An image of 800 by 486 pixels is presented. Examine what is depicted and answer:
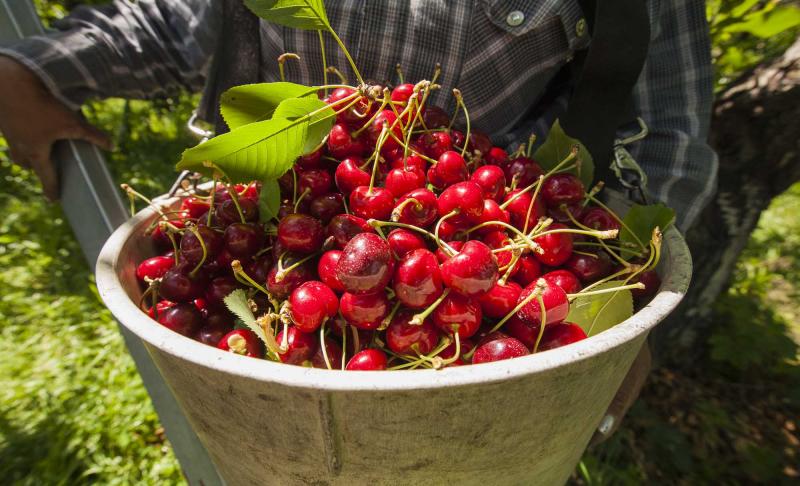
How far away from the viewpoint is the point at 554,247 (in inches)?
31.4

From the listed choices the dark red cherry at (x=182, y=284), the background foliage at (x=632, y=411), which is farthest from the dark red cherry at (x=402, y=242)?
the background foliage at (x=632, y=411)

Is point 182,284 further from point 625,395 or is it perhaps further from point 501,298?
point 625,395

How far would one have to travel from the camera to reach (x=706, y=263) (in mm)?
1945

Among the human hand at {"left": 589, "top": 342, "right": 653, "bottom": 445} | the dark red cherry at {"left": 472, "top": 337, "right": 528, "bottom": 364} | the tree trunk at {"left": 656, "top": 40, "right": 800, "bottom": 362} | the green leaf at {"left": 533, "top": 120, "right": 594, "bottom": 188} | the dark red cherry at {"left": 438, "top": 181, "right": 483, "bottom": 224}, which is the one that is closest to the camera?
the dark red cherry at {"left": 472, "top": 337, "right": 528, "bottom": 364}

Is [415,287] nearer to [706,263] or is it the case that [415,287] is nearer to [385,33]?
[385,33]

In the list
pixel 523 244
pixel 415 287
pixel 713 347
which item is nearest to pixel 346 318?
pixel 415 287

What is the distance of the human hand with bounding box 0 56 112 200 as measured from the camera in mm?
1136

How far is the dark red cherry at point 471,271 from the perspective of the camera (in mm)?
639

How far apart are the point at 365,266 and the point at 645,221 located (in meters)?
0.50

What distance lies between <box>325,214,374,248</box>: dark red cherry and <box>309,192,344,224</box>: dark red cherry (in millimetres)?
62

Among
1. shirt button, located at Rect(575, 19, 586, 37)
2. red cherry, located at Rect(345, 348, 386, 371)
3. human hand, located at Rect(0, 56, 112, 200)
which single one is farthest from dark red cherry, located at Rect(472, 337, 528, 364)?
human hand, located at Rect(0, 56, 112, 200)

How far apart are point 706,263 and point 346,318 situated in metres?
1.80

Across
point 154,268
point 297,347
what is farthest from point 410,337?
point 154,268

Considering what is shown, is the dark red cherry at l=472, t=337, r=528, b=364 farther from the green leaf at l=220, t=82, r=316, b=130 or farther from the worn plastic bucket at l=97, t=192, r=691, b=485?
the green leaf at l=220, t=82, r=316, b=130
